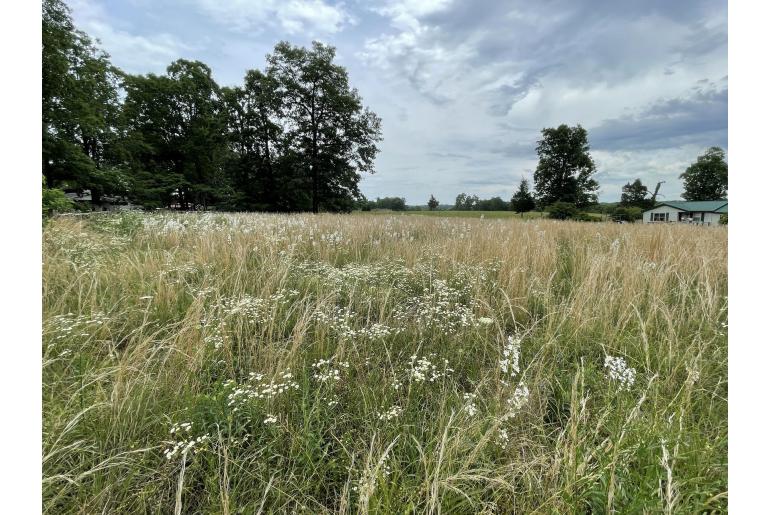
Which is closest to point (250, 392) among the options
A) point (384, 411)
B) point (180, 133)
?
point (384, 411)

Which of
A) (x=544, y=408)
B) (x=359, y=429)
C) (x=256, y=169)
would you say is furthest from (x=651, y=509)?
(x=256, y=169)

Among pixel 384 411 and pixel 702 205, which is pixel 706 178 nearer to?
pixel 702 205

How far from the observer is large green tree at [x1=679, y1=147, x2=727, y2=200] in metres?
53.1

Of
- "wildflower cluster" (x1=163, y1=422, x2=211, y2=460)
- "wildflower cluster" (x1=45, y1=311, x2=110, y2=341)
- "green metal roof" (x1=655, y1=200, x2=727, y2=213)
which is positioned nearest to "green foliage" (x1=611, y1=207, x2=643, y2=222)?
"green metal roof" (x1=655, y1=200, x2=727, y2=213)

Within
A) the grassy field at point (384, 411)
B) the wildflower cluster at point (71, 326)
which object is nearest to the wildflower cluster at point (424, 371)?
the grassy field at point (384, 411)

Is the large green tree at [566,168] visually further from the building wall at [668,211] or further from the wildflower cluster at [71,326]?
the wildflower cluster at [71,326]

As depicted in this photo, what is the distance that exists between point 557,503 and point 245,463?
126cm

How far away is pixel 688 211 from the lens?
43.2m

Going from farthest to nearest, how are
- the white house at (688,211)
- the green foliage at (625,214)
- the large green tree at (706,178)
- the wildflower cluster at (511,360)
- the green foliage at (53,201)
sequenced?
the large green tree at (706,178)
the white house at (688,211)
the green foliage at (625,214)
the green foliage at (53,201)
the wildflower cluster at (511,360)

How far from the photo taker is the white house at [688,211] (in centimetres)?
3819

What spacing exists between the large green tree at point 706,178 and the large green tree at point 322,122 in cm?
6969

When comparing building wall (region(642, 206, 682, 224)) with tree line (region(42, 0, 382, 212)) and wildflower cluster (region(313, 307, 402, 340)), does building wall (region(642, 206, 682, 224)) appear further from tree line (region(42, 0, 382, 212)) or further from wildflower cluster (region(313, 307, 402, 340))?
wildflower cluster (region(313, 307, 402, 340))

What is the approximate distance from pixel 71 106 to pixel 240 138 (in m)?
11.6
